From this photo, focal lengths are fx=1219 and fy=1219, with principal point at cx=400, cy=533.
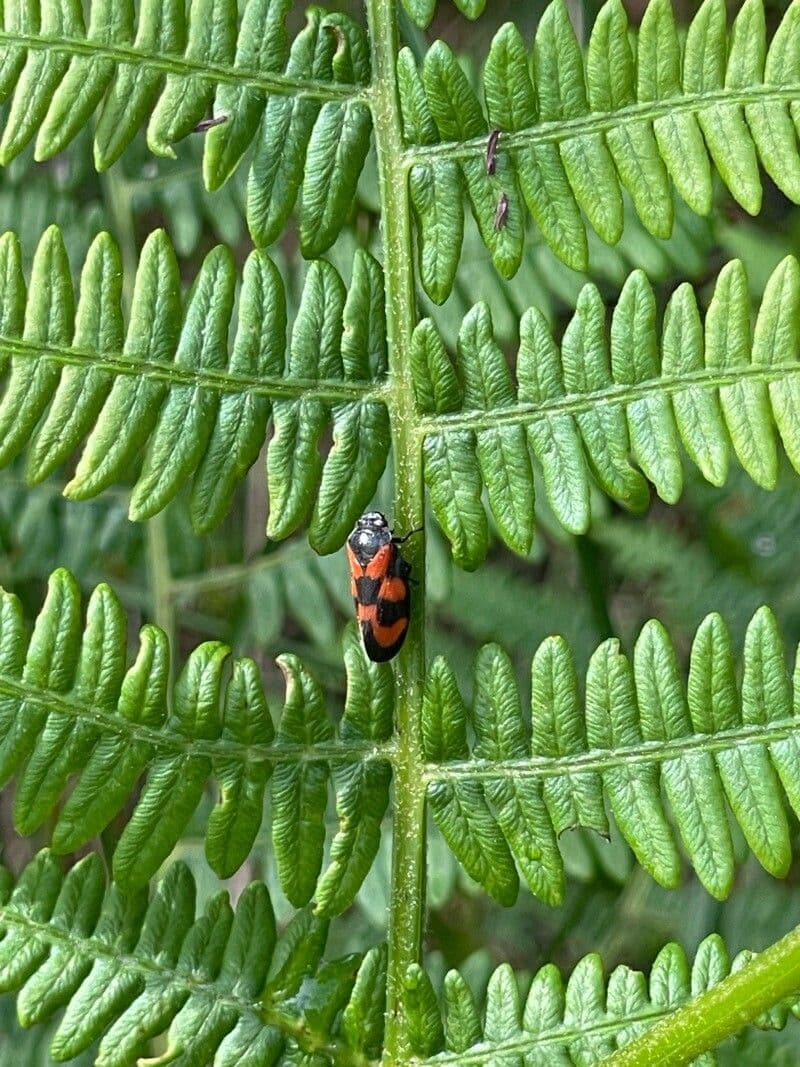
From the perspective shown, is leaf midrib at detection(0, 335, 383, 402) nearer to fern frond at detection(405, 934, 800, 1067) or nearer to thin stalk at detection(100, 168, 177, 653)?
fern frond at detection(405, 934, 800, 1067)

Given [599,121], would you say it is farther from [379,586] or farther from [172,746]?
[172,746]

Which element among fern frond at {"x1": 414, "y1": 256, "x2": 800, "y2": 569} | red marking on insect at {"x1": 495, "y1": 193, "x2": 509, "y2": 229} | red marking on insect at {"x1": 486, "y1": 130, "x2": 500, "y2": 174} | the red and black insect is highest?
red marking on insect at {"x1": 486, "y1": 130, "x2": 500, "y2": 174}

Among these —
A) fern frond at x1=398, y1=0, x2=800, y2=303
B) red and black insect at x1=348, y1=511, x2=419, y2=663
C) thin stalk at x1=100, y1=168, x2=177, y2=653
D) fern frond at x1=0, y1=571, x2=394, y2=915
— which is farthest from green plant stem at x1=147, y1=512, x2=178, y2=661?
fern frond at x1=398, y1=0, x2=800, y2=303

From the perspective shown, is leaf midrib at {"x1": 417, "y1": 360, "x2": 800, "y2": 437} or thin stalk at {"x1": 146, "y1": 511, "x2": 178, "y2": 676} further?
thin stalk at {"x1": 146, "y1": 511, "x2": 178, "y2": 676}

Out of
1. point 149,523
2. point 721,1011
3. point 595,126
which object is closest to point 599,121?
point 595,126

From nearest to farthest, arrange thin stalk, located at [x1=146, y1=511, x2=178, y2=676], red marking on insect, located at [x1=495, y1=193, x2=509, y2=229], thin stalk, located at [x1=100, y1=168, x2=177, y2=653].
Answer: red marking on insect, located at [x1=495, y1=193, x2=509, y2=229] < thin stalk, located at [x1=100, y1=168, x2=177, y2=653] < thin stalk, located at [x1=146, y1=511, x2=178, y2=676]

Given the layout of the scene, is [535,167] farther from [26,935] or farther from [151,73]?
[26,935]

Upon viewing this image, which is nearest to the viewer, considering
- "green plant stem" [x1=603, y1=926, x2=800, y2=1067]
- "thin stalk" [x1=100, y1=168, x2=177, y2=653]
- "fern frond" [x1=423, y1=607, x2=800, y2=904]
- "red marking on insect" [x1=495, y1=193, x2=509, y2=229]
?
"green plant stem" [x1=603, y1=926, x2=800, y2=1067]
